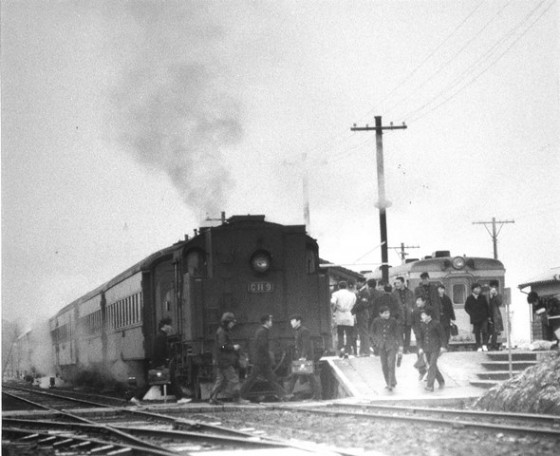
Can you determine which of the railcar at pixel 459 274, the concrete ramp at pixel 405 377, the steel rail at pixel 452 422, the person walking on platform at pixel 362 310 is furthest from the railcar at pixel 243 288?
the railcar at pixel 459 274

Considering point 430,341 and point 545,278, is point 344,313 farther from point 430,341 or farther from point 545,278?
point 545,278

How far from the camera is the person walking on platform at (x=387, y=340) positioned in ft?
58.4

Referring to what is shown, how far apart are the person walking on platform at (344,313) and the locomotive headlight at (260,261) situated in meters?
1.94

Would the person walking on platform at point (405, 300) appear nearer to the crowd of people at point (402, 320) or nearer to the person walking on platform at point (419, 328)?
the crowd of people at point (402, 320)

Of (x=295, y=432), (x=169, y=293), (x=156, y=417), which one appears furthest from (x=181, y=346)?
(x=295, y=432)

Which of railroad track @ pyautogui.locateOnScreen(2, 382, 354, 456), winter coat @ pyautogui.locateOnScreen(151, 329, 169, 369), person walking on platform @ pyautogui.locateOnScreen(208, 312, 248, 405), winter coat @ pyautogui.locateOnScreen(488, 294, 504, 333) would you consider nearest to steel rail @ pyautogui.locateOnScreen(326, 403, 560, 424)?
person walking on platform @ pyautogui.locateOnScreen(208, 312, 248, 405)

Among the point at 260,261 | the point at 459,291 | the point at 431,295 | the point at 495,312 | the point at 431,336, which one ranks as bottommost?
the point at 431,336

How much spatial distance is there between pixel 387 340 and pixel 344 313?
9.67 feet

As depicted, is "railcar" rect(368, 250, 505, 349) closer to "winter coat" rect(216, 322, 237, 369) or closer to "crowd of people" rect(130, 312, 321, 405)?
"crowd of people" rect(130, 312, 321, 405)

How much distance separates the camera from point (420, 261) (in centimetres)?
2978

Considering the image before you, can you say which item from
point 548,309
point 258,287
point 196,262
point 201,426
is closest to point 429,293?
point 548,309

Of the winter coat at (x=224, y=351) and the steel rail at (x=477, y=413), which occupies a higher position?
the winter coat at (x=224, y=351)

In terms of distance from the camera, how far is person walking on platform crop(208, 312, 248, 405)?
58.1ft

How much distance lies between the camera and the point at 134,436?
12.6 metres
